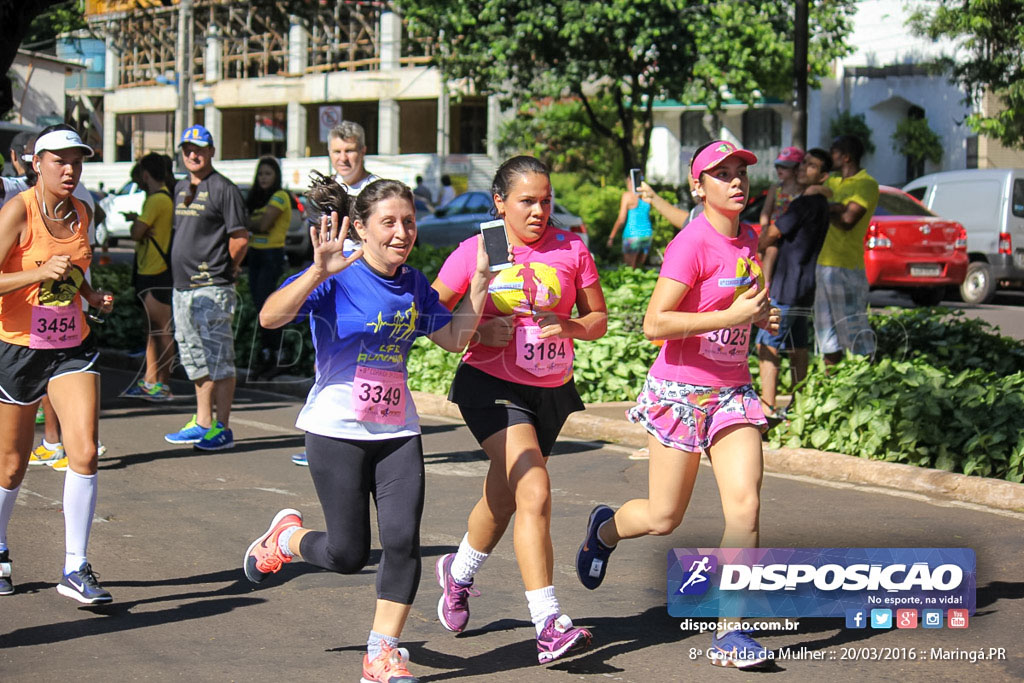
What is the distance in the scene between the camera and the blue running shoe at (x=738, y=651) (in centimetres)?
458

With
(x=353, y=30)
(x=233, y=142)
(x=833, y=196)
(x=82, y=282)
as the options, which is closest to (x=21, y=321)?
(x=82, y=282)

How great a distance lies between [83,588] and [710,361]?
271 cm

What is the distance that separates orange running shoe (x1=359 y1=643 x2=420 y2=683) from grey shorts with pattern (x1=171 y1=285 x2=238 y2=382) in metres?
4.83

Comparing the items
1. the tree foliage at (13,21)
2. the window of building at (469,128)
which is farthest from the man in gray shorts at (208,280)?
the window of building at (469,128)

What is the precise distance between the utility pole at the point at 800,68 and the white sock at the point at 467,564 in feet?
42.0

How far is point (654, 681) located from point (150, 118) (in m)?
55.2

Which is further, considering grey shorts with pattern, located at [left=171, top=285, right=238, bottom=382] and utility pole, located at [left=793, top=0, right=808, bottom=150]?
utility pole, located at [left=793, top=0, right=808, bottom=150]

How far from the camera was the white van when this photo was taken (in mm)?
20219

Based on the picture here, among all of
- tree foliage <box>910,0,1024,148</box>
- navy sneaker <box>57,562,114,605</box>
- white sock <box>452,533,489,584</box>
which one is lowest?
navy sneaker <box>57,562,114,605</box>

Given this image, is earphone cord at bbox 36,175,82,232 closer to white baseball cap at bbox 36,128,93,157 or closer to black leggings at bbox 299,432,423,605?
white baseball cap at bbox 36,128,93,157

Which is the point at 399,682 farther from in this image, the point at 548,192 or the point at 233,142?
the point at 233,142

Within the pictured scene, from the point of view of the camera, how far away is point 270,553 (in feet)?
16.3

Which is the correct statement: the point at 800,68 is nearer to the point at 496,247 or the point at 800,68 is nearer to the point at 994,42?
the point at 994,42

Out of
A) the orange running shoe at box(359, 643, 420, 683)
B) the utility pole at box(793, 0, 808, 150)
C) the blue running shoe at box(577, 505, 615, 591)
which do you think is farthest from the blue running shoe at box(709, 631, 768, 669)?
the utility pole at box(793, 0, 808, 150)
